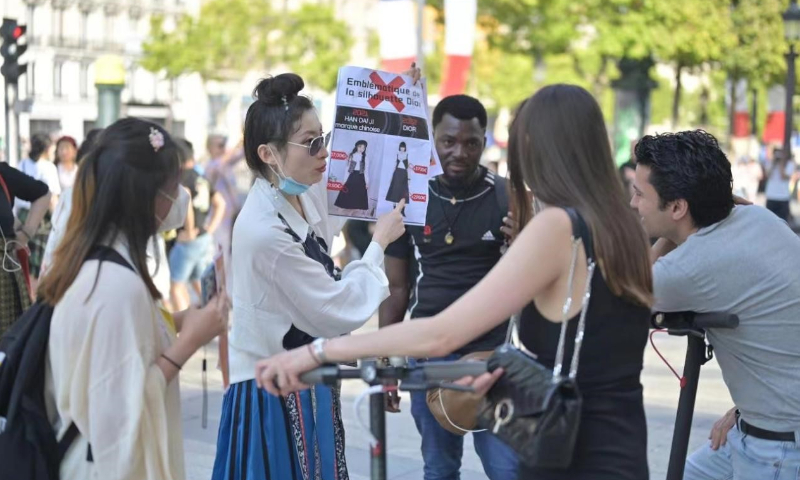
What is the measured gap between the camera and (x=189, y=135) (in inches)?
2677

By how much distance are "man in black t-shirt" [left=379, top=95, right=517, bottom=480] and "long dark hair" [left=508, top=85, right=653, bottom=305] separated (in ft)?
6.06

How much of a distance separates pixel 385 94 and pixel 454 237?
2.83 ft

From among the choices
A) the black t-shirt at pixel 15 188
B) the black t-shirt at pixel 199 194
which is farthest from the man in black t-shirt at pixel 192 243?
the black t-shirt at pixel 15 188

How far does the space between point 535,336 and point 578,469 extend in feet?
1.07

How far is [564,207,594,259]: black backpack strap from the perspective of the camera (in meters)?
2.77

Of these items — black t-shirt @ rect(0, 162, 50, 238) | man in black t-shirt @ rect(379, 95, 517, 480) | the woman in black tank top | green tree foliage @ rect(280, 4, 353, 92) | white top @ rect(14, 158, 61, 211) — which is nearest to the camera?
the woman in black tank top

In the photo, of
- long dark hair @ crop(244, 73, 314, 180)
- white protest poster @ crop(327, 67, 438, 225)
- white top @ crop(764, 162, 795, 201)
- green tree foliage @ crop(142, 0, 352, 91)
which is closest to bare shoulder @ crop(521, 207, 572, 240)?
long dark hair @ crop(244, 73, 314, 180)

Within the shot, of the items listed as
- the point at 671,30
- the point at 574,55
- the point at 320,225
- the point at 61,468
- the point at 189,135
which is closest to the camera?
the point at 61,468

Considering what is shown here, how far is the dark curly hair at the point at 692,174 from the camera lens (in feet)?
11.5

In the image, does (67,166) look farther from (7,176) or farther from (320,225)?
(320,225)

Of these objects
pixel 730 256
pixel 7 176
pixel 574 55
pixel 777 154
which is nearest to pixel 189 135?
pixel 574 55

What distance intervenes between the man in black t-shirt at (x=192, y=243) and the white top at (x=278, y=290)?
7.08 m

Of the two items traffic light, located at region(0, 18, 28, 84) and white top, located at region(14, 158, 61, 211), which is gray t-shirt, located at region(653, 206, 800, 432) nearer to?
white top, located at region(14, 158, 61, 211)

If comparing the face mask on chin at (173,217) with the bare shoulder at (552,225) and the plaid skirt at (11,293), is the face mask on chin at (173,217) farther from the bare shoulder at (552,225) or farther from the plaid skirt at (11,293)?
the plaid skirt at (11,293)
